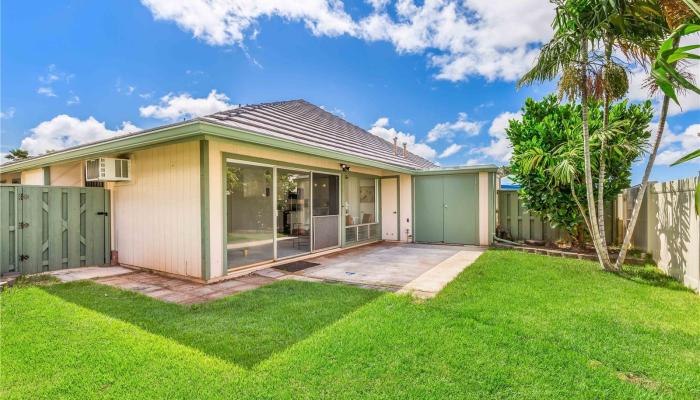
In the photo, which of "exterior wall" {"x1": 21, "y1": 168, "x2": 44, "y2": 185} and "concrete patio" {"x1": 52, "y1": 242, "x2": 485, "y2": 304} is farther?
"exterior wall" {"x1": 21, "y1": 168, "x2": 44, "y2": 185}

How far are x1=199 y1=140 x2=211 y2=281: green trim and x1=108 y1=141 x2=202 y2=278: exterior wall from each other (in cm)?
12

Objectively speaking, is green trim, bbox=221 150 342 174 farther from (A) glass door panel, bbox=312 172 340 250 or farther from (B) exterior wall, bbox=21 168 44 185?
(B) exterior wall, bbox=21 168 44 185

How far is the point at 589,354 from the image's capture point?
9.23ft

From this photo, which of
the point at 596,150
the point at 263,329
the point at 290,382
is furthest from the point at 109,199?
the point at 596,150

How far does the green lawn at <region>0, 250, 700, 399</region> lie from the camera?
7.70ft

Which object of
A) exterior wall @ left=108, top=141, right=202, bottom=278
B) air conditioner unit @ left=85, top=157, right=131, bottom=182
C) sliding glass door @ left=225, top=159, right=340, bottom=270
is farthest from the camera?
air conditioner unit @ left=85, top=157, right=131, bottom=182

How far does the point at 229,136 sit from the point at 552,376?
16.0 ft

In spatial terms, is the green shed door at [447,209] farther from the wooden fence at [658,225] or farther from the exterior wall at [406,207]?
the wooden fence at [658,225]

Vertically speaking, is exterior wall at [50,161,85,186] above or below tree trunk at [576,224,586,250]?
above

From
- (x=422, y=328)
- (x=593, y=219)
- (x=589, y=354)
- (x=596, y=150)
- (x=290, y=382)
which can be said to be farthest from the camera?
(x=596, y=150)

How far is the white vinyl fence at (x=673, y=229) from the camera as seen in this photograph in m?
4.75

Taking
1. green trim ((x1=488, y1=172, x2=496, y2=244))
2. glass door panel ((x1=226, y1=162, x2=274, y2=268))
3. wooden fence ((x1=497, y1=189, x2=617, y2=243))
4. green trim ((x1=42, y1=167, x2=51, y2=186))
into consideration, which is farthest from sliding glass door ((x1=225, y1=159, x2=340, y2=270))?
green trim ((x1=42, y1=167, x2=51, y2=186))

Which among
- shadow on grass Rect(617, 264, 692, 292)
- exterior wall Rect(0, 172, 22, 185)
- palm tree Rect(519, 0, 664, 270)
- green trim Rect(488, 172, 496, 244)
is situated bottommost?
shadow on grass Rect(617, 264, 692, 292)

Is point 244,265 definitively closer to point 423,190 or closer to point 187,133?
point 187,133
